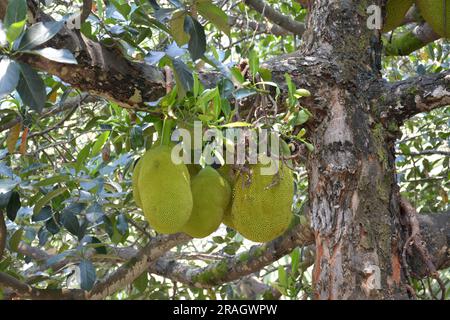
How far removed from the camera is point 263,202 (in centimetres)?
137

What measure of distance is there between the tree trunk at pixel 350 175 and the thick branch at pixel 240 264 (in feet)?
1.54

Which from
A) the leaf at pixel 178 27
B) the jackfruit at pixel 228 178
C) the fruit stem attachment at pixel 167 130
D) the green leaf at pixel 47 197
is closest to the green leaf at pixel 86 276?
the green leaf at pixel 47 197

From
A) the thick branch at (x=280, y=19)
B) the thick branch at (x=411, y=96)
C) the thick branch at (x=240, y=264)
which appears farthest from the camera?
the thick branch at (x=280, y=19)

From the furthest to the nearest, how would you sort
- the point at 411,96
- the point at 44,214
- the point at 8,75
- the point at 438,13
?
the point at 44,214
the point at 438,13
the point at 411,96
the point at 8,75

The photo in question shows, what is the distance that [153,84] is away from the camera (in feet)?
4.40

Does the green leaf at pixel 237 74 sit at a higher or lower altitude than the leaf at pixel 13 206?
higher

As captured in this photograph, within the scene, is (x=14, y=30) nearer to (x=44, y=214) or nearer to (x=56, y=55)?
(x=56, y=55)

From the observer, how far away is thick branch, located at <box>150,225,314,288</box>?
1.86 metres

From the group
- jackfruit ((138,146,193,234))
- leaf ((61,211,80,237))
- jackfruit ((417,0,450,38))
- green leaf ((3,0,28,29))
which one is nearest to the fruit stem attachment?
jackfruit ((138,146,193,234))

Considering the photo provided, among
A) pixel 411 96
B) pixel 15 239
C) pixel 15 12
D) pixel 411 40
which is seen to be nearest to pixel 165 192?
pixel 15 12

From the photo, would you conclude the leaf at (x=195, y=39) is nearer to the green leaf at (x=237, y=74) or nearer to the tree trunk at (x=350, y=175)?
the green leaf at (x=237, y=74)

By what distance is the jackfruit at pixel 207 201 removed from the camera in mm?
1396

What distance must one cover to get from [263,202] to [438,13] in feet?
2.67

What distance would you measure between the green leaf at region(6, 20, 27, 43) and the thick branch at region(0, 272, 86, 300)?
3.89ft
